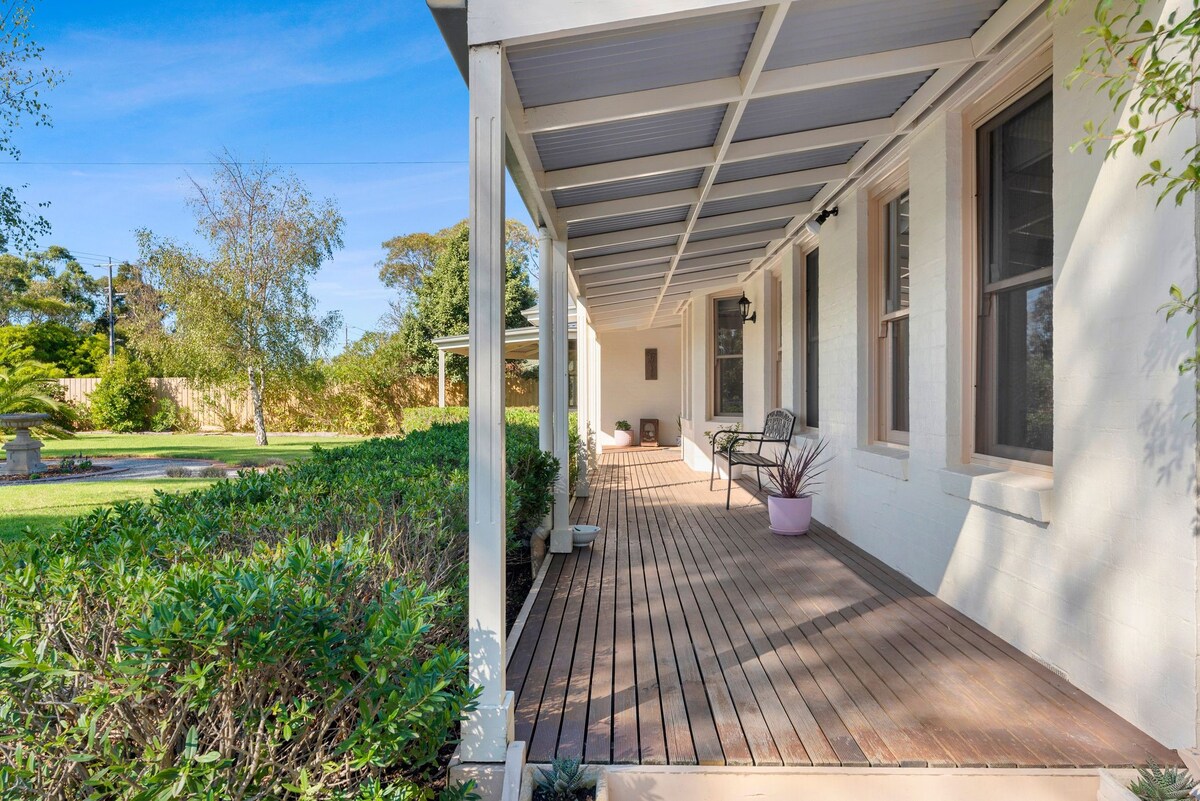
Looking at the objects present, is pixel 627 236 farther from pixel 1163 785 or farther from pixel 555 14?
pixel 1163 785

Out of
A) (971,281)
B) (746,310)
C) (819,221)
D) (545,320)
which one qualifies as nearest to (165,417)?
(746,310)

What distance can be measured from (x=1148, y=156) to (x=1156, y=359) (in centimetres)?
64

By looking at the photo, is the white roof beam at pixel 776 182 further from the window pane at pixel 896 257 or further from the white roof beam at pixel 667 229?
the white roof beam at pixel 667 229

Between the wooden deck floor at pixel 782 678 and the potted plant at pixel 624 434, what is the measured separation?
32.1 feet

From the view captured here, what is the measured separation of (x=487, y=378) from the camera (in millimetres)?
1956

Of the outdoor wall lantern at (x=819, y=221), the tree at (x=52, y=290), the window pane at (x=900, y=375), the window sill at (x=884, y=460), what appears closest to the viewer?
the window sill at (x=884, y=460)

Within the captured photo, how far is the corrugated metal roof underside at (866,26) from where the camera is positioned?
238cm

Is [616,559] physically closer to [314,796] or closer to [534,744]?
[534,744]

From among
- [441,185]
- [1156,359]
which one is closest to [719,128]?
[1156,359]

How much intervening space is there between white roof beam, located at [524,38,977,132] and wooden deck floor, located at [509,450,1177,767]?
2.30 m

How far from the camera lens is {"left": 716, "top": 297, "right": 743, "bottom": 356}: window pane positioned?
909 cm

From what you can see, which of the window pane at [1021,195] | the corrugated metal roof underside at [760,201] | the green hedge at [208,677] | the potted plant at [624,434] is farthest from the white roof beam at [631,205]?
the potted plant at [624,434]

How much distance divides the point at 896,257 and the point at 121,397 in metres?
20.0

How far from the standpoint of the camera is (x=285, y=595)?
4.83ft
